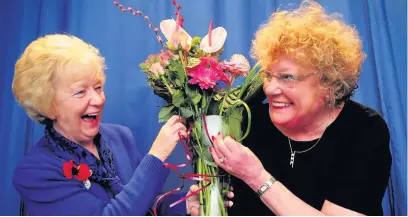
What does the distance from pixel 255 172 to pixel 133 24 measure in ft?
2.96

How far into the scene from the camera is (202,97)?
126 centimetres

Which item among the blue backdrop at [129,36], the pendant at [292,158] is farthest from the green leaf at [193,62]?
the blue backdrop at [129,36]

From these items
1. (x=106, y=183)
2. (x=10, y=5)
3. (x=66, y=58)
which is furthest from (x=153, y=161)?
(x=10, y=5)

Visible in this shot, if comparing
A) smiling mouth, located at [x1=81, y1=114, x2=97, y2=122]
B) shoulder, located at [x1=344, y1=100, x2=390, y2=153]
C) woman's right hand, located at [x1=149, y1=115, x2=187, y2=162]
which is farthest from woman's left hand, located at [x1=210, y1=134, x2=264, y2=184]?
smiling mouth, located at [x1=81, y1=114, x2=97, y2=122]

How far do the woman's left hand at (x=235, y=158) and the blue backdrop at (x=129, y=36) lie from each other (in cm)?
60

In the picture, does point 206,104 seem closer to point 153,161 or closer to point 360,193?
point 153,161

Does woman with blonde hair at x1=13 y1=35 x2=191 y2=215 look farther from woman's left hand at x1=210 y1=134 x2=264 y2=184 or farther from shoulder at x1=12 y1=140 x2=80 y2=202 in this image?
woman's left hand at x1=210 y1=134 x2=264 y2=184

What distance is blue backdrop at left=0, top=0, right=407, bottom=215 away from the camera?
1.79 meters

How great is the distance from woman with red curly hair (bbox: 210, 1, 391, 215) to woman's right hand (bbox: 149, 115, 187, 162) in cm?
13

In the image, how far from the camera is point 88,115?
4.66 feet

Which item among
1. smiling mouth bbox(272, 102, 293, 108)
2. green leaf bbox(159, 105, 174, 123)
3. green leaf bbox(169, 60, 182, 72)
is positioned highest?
green leaf bbox(169, 60, 182, 72)

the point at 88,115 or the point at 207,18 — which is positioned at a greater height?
the point at 207,18

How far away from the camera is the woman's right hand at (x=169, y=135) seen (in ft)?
4.27

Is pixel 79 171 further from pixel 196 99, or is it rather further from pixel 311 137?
pixel 311 137
